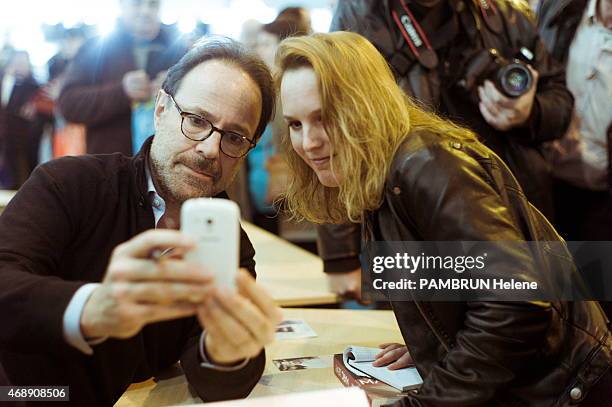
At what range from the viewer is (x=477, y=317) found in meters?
0.91

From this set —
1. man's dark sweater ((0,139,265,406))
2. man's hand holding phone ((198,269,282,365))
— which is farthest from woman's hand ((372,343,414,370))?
man's hand holding phone ((198,269,282,365))

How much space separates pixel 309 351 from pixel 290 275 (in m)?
0.79

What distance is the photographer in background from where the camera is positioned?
1537mm

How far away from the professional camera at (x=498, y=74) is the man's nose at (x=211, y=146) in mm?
799

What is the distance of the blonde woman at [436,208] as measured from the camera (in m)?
0.90

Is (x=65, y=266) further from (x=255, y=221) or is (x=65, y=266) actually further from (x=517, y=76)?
(x=255, y=221)

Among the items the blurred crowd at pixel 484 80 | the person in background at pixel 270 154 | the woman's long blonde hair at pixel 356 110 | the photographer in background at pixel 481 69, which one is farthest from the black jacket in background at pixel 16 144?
the woman's long blonde hair at pixel 356 110

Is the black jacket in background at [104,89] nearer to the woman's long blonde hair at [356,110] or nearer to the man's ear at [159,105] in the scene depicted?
the man's ear at [159,105]

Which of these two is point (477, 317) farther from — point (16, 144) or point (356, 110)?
point (16, 144)

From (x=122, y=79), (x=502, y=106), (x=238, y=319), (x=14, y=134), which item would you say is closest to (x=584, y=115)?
(x=502, y=106)

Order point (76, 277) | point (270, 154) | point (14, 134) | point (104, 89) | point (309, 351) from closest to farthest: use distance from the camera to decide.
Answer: point (76, 277)
point (309, 351)
point (104, 89)
point (270, 154)
point (14, 134)

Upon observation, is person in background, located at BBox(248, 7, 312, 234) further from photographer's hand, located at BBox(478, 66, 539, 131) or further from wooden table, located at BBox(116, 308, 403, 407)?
photographer's hand, located at BBox(478, 66, 539, 131)

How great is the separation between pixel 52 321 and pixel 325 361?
635 mm

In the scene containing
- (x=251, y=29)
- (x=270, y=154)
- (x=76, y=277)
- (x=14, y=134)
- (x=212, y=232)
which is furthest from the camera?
(x=14, y=134)
